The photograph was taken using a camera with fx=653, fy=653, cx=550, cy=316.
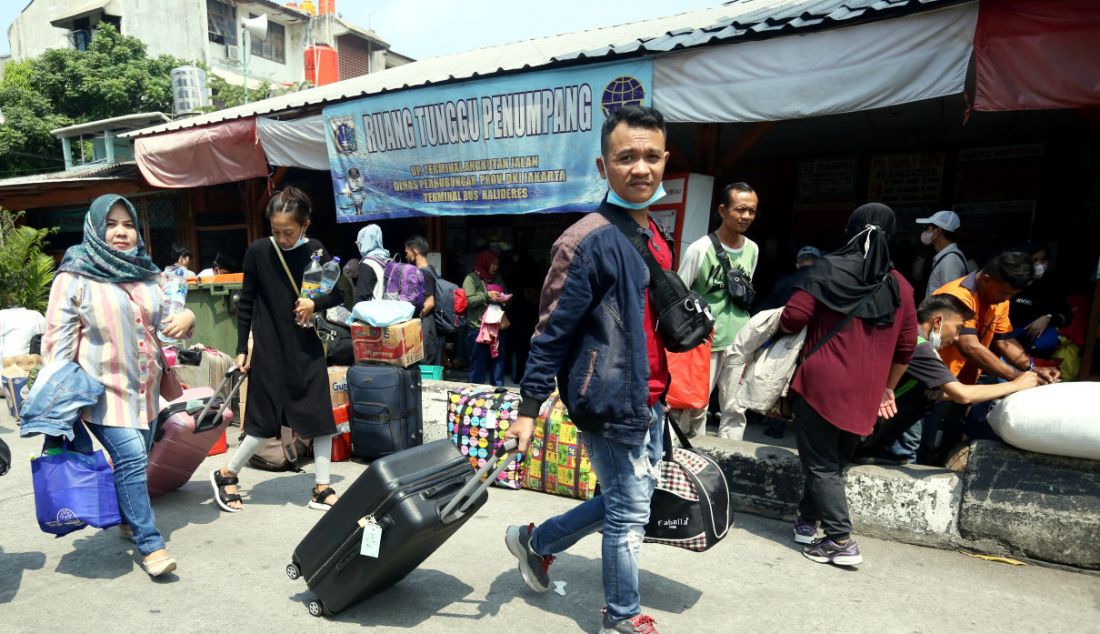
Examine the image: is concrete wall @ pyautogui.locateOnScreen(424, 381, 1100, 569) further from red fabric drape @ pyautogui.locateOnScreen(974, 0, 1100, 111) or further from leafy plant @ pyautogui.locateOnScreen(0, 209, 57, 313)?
leafy plant @ pyautogui.locateOnScreen(0, 209, 57, 313)

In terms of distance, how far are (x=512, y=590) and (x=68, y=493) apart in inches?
76.6

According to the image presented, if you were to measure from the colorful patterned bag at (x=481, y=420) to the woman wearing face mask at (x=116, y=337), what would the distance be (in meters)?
1.91

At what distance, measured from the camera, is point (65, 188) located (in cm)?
1130

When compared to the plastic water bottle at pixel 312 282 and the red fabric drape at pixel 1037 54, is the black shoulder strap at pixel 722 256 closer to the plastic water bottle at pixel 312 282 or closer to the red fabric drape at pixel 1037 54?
the red fabric drape at pixel 1037 54

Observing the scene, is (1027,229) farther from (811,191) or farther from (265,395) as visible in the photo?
(265,395)

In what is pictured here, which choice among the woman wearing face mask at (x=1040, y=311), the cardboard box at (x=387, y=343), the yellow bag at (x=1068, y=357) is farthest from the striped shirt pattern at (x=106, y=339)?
the yellow bag at (x=1068, y=357)

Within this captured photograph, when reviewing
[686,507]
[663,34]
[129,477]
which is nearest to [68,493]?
[129,477]

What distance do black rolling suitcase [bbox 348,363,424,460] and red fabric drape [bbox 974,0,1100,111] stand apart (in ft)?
13.2

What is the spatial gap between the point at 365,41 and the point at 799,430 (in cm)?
3735

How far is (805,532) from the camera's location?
335cm

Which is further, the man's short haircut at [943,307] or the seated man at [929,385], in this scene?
the man's short haircut at [943,307]

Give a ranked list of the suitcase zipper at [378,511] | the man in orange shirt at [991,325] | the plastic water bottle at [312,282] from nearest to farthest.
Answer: the suitcase zipper at [378,511], the man in orange shirt at [991,325], the plastic water bottle at [312,282]

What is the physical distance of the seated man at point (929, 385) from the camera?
10.9 ft

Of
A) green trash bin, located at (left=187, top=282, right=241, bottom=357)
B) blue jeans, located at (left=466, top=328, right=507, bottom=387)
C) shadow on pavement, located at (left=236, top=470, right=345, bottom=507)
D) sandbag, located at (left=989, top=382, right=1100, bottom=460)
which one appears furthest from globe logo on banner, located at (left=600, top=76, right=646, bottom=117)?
green trash bin, located at (left=187, top=282, right=241, bottom=357)
